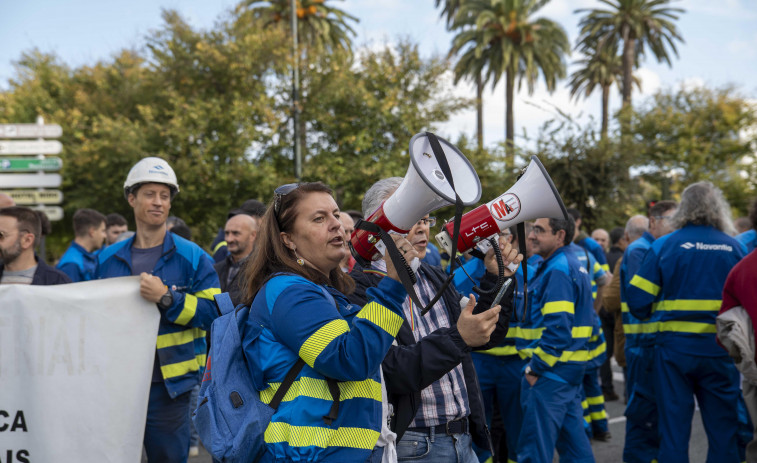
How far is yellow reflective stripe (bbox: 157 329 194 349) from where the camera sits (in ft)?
12.5

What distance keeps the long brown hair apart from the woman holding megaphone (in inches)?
0.4

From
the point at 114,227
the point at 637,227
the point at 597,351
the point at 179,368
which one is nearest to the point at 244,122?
the point at 114,227

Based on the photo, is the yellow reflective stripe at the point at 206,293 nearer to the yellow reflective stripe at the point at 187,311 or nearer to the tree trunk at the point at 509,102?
the yellow reflective stripe at the point at 187,311

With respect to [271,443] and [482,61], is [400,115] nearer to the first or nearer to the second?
[482,61]

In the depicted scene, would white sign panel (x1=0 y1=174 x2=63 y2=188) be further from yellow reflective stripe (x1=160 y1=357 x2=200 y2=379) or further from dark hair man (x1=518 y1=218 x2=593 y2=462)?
dark hair man (x1=518 y1=218 x2=593 y2=462)

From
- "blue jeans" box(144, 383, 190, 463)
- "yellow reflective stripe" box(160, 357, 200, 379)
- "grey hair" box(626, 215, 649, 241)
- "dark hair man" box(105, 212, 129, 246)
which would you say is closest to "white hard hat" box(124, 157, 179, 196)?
"yellow reflective stripe" box(160, 357, 200, 379)

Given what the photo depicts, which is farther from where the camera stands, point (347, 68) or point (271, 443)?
point (347, 68)

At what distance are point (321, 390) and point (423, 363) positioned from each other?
0.40m

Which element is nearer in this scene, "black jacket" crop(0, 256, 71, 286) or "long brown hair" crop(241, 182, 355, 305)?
"long brown hair" crop(241, 182, 355, 305)

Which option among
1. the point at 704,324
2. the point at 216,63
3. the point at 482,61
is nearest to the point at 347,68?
the point at 216,63

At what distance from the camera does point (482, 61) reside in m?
27.4

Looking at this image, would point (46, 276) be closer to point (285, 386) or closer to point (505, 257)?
point (285, 386)

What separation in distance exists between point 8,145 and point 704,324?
10447mm

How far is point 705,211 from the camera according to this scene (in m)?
4.54
